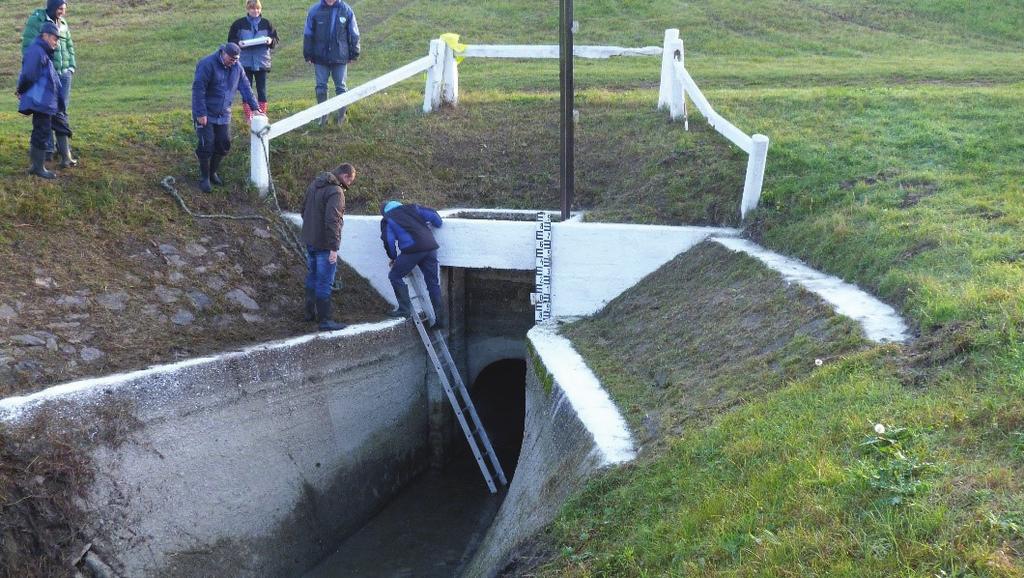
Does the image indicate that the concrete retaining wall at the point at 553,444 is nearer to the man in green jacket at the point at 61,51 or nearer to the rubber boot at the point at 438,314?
the rubber boot at the point at 438,314

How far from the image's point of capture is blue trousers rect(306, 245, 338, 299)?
1019cm

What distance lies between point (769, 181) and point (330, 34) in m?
6.37

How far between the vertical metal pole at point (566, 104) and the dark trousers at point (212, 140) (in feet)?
13.0

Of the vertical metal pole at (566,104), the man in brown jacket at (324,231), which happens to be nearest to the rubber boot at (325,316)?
the man in brown jacket at (324,231)

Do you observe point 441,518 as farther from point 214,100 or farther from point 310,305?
point 214,100

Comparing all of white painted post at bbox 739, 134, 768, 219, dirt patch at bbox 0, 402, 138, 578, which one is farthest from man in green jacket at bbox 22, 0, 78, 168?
white painted post at bbox 739, 134, 768, 219

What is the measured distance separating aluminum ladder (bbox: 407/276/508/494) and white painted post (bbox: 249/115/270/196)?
219cm

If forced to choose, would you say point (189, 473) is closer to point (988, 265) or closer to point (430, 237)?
point (430, 237)

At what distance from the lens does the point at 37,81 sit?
1013cm

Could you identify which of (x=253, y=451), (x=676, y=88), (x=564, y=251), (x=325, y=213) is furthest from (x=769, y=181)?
(x=253, y=451)

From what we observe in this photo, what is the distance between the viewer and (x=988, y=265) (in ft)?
23.3

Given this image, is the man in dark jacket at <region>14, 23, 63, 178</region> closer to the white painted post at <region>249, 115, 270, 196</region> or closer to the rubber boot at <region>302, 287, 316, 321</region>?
the white painted post at <region>249, 115, 270, 196</region>

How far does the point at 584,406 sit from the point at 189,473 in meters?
3.41

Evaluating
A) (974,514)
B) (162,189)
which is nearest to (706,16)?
(162,189)
